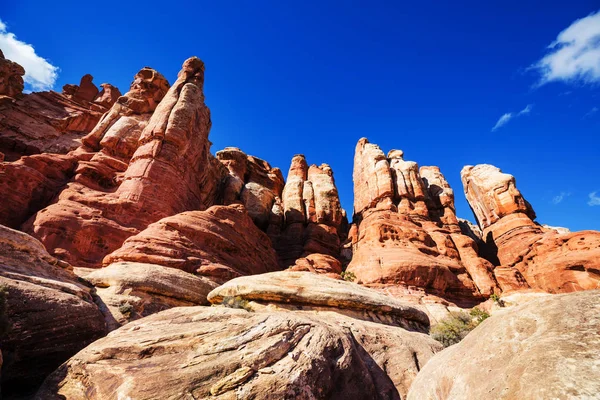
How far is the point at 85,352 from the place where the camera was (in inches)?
221

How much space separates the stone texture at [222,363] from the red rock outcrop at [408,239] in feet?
66.8

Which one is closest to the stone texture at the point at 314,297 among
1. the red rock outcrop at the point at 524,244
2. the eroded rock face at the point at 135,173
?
the eroded rock face at the point at 135,173

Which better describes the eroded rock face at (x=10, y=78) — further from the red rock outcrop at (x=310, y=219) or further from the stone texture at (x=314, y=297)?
the stone texture at (x=314, y=297)

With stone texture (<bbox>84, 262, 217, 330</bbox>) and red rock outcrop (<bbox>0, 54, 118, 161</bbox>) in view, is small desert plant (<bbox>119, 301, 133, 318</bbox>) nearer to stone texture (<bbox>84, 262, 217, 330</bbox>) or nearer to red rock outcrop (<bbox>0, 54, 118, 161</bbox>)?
stone texture (<bbox>84, 262, 217, 330</bbox>)

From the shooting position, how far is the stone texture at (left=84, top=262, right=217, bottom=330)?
10075 millimetres

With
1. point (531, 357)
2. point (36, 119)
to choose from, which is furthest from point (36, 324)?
point (36, 119)

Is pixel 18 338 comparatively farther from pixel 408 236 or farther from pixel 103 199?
pixel 408 236

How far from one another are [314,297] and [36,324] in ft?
25.5

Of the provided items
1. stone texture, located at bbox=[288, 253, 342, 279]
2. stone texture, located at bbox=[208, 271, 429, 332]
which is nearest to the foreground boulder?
stone texture, located at bbox=[208, 271, 429, 332]

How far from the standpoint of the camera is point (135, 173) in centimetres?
2516

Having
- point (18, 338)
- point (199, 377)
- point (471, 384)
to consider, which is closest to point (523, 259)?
point (471, 384)

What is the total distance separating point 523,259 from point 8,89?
2623 inches

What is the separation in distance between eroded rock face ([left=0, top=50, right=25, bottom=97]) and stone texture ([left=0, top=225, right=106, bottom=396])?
46.4 m

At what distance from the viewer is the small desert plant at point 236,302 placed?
10.2 metres
